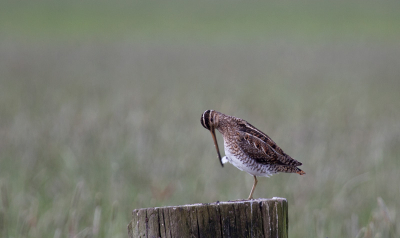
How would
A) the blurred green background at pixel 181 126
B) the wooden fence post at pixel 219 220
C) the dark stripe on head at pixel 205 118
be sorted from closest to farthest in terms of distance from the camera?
1. the wooden fence post at pixel 219 220
2. the dark stripe on head at pixel 205 118
3. the blurred green background at pixel 181 126

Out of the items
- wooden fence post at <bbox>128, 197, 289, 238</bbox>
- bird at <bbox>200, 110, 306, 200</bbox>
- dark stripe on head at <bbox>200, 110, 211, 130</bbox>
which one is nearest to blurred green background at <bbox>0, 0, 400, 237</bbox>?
bird at <bbox>200, 110, 306, 200</bbox>

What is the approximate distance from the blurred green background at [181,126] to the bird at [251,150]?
29.4 inches

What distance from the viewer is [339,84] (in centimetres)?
1641

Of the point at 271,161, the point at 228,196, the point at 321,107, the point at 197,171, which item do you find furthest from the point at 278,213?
the point at 321,107

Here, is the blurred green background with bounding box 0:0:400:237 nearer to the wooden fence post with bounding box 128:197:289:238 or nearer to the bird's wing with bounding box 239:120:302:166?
the bird's wing with bounding box 239:120:302:166

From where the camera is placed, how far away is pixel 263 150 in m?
4.20

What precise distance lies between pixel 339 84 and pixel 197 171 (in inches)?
409

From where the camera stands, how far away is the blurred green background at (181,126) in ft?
19.4

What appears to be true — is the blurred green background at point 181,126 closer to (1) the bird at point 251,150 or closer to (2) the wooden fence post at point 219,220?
(1) the bird at point 251,150

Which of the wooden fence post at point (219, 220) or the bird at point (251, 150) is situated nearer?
the wooden fence post at point (219, 220)

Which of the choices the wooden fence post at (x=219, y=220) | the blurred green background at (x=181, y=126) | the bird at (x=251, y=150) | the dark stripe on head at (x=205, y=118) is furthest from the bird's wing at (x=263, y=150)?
the wooden fence post at (x=219, y=220)

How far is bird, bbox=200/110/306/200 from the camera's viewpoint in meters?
4.20

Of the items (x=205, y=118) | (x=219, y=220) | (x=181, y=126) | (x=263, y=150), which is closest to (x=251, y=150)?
(x=263, y=150)

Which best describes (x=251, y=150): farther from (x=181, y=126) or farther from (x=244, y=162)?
(x=181, y=126)
